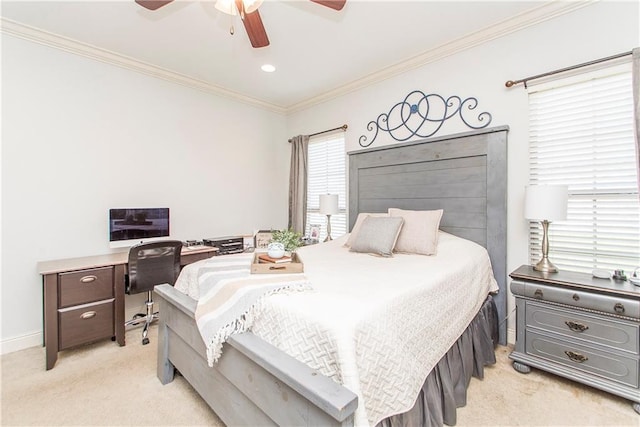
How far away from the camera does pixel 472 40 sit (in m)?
2.69

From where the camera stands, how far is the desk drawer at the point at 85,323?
2311mm

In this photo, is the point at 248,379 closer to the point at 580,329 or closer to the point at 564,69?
the point at 580,329

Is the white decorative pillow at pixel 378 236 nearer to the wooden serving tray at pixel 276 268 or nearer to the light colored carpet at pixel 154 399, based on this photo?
the wooden serving tray at pixel 276 268

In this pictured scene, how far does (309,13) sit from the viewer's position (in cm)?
235

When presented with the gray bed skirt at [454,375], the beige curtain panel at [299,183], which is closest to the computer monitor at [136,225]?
the beige curtain panel at [299,183]

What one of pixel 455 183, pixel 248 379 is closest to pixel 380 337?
pixel 248 379

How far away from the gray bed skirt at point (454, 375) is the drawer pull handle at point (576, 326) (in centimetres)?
49

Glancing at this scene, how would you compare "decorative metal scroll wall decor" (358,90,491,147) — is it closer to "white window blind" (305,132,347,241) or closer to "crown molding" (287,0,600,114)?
"crown molding" (287,0,600,114)

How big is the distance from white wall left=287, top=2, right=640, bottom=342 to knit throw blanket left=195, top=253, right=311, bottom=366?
207cm

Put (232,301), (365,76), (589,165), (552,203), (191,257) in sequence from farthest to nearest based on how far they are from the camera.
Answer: (365,76) < (191,257) < (589,165) < (552,203) < (232,301)

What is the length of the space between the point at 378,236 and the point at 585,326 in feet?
4.71

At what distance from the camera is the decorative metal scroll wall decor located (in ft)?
9.10

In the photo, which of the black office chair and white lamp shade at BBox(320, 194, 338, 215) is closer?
the black office chair

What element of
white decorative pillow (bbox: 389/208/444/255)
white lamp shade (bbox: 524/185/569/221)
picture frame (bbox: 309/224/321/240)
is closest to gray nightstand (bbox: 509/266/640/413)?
white lamp shade (bbox: 524/185/569/221)
